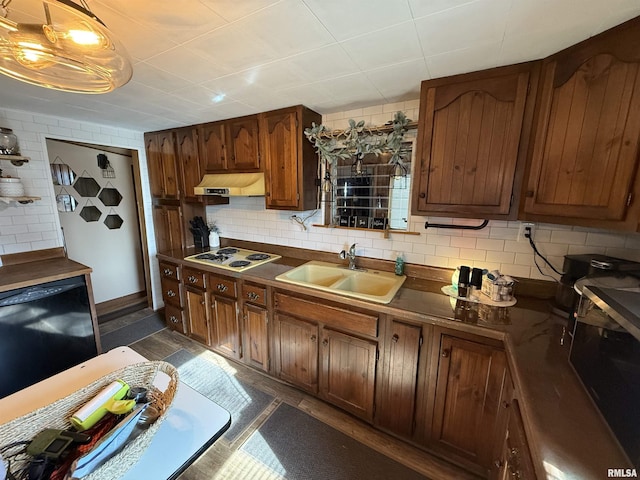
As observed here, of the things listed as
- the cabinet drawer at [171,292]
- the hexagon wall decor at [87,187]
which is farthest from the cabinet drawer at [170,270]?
the hexagon wall decor at [87,187]

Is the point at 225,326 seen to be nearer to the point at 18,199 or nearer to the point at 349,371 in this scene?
the point at 349,371

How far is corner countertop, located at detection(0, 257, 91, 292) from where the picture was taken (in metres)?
1.88

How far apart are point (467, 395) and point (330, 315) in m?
0.88

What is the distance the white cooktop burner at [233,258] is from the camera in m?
2.32

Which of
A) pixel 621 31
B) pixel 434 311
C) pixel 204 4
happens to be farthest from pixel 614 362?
pixel 204 4

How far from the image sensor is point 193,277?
249 centimetres

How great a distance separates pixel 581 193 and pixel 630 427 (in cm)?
98

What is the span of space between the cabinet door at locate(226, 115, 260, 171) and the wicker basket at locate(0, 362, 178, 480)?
182cm

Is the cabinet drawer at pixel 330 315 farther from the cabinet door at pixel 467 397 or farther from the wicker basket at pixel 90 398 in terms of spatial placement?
the wicker basket at pixel 90 398

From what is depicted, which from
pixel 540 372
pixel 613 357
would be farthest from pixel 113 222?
pixel 613 357

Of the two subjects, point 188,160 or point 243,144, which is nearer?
point 243,144

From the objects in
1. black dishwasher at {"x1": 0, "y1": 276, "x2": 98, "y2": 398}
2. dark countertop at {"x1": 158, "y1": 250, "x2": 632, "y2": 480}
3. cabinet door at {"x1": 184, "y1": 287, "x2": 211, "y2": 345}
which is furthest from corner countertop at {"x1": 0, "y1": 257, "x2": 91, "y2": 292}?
dark countertop at {"x1": 158, "y1": 250, "x2": 632, "y2": 480}

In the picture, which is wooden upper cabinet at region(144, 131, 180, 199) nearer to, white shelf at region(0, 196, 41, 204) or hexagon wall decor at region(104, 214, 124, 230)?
hexagon wall decor at region(104, 214, 124, 230)

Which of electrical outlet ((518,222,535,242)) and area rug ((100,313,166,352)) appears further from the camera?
area rug ((100,313,166,352))
